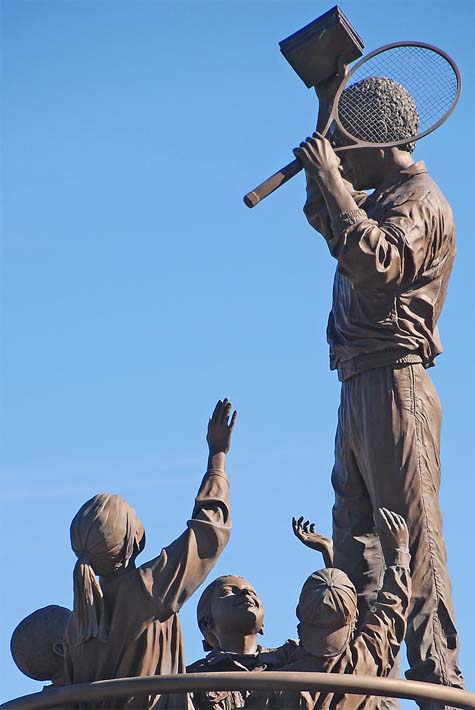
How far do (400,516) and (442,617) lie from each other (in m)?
0.71

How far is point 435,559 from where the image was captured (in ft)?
44.4

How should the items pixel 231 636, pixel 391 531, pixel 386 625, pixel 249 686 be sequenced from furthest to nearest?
pixel 231 636, pixel 391 531, pixel 386 625, pixel 249 686

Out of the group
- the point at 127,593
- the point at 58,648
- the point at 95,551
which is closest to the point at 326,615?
the point at 127,593

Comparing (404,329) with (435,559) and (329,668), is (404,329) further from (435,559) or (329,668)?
(329,668)

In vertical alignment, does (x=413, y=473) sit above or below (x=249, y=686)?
above

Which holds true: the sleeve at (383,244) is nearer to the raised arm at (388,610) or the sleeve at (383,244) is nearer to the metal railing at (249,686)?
the raised arm at (388,610)

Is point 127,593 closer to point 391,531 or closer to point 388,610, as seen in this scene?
point 388,610

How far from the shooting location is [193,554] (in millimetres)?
12141

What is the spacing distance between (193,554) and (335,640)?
0.96 metres

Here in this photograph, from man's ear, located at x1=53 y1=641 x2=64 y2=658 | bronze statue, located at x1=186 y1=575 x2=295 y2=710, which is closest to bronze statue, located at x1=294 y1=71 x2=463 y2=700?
bronze statue, located at x1=186 y1=575 x2=295 y2=710

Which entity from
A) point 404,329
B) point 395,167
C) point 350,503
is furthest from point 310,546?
point 395,167

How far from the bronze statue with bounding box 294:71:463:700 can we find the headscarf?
2120 millimetres

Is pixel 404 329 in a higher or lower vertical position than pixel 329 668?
higher

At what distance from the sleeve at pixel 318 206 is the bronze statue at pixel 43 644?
3385mm
